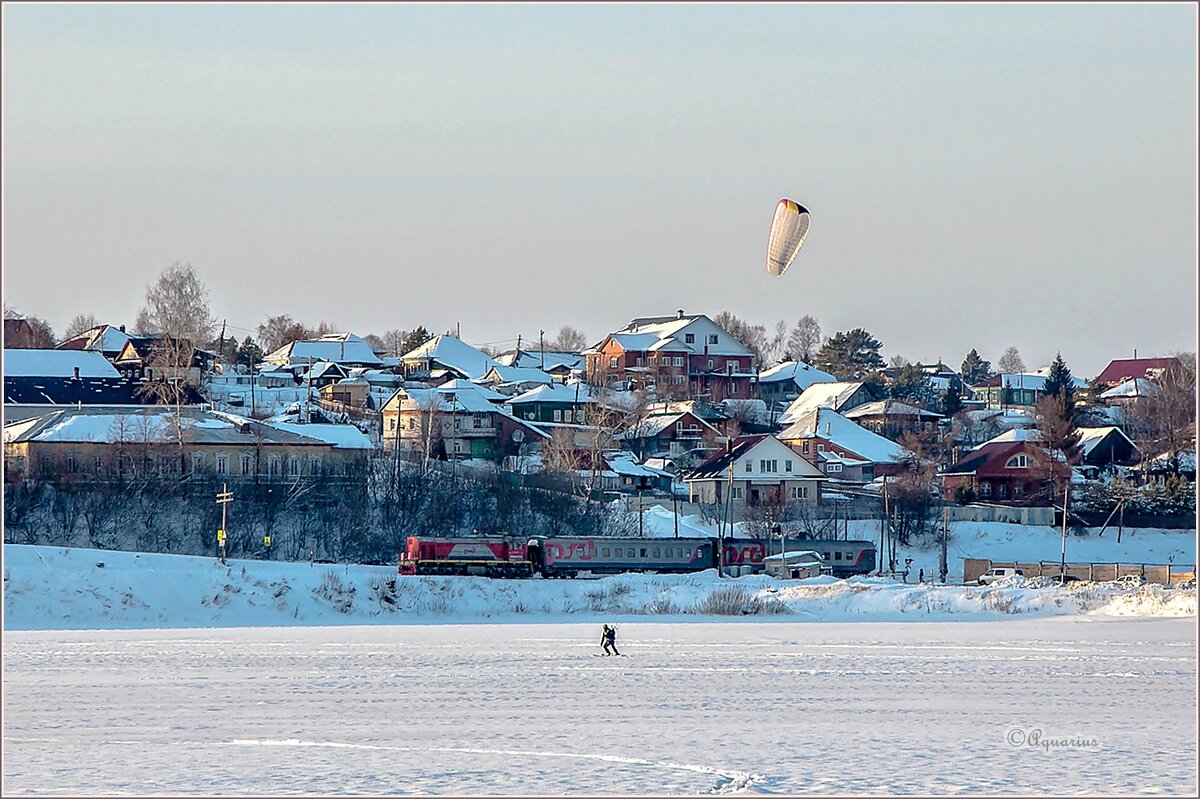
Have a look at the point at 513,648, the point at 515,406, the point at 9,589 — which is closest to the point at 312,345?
the point at 515,406

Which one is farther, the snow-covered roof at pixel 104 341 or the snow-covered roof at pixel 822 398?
the snow-covered roof at pixel 104 341

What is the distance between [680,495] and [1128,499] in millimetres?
19464

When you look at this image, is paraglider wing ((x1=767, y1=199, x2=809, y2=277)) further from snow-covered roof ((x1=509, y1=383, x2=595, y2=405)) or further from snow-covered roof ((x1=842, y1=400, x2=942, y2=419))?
snow-covered roof ((x1=842, y1=400, x2=942, y2=419))

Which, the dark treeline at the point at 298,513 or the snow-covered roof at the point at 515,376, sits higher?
the snow-covered roof at the point at 515,376

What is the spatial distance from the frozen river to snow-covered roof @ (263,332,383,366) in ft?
262

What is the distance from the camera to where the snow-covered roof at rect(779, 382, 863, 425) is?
9875 cm

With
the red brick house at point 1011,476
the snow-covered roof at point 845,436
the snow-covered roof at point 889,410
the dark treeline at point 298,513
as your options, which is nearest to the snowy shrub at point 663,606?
the dark treeline at point 298,513

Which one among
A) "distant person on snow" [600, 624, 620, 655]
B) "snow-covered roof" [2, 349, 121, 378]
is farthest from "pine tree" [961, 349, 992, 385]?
"distant person on snow" [600, 624, 620, 655]

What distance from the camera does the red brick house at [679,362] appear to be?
10275 cm

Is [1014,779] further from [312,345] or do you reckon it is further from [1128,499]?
[312,345]

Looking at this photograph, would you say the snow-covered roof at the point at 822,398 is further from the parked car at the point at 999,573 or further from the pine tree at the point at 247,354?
the parked car at the point at 999,573

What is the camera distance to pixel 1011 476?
239 ft

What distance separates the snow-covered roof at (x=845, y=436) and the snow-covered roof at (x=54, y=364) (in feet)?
114

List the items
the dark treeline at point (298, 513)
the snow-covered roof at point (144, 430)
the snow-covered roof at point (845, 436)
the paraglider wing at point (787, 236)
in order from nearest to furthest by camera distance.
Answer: the paraglider wing at point (787, 236) < the dark treeline at point (298, 513) < the snow-covered roof at point (144, 430) < the snow-covered roof at point (845, 436)
